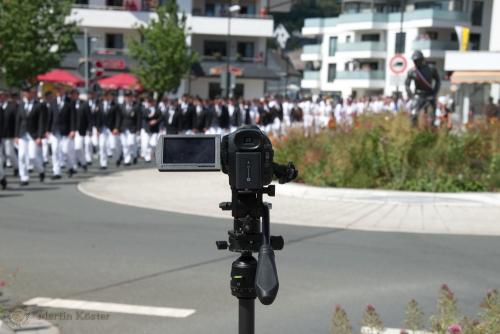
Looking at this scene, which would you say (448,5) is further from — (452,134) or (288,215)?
(288,215)

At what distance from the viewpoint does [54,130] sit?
1875cm

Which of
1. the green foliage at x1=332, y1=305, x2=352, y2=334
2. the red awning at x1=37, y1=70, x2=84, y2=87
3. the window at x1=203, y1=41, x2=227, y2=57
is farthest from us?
the window at x1=203, y1=41, x2=227, y2=57

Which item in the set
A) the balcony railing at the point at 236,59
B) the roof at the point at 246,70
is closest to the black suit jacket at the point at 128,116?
the roof at the point at 246,70

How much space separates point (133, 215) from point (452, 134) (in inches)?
275

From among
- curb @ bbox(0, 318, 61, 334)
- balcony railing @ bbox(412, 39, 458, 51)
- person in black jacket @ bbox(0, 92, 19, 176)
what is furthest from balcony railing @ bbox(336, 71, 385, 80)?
curb @ bbox(0, 318, 61, 334)

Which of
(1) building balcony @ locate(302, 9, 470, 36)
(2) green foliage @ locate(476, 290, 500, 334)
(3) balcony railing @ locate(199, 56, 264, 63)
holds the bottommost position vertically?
(2) green foliage @ locate(476, 290, 500, 334)

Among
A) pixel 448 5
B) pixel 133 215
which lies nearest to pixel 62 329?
pixel 133 215

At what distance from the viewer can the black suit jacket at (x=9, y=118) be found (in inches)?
655

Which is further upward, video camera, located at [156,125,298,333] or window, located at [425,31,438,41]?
window, located at [425,31,438,41]

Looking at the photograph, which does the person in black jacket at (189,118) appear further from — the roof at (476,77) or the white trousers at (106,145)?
the roof at (476,77)

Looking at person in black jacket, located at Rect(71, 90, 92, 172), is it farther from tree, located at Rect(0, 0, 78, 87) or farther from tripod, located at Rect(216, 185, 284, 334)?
tree, located at Rect(0, 0, 78, 87)

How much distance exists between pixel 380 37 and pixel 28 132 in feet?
212

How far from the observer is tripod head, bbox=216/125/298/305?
330 cm

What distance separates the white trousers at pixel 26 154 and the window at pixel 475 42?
61186 mm
